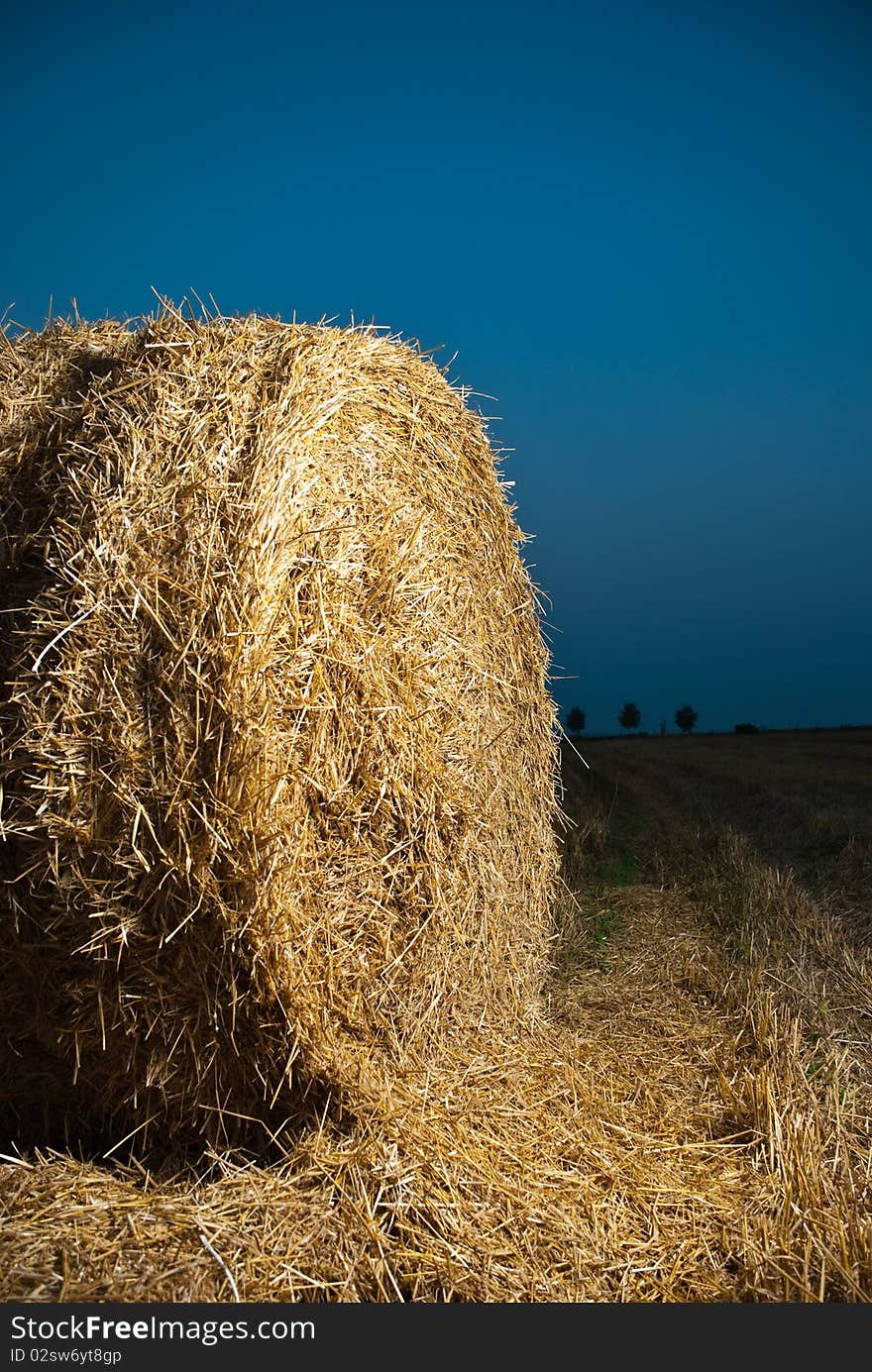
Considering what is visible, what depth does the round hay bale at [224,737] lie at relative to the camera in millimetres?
2980

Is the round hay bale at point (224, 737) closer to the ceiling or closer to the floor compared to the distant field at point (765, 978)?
closer to the ceiling

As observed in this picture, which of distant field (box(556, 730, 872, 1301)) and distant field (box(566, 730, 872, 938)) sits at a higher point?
distant field (box(566, 730, 872, 938))

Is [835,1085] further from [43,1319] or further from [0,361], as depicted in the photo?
[0,361]

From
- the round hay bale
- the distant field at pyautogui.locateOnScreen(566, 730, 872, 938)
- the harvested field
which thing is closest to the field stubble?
the harvested field

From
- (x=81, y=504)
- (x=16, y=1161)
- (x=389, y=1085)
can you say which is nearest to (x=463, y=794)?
(x=389, y=1085)

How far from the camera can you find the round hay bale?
298 centimetres

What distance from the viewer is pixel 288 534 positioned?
3.18 metres

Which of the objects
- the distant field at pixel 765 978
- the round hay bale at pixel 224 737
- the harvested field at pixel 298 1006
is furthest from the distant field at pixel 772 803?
the round hay bale at pixel 224 737

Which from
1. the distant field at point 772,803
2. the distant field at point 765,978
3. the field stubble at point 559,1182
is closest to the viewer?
the field stubble at point 559,1182

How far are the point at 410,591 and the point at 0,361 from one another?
1.95 m

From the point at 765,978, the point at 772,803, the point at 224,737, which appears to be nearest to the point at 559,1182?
the point at 224,737

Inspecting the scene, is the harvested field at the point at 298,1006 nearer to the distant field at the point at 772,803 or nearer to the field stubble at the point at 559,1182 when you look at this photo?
the field stubble at the point at 559,1182

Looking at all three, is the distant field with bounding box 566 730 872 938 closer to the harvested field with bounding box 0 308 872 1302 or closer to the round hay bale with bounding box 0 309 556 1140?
the harvested field with bounding box 0 308 872 1302

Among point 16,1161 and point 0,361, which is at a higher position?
point 0,361
